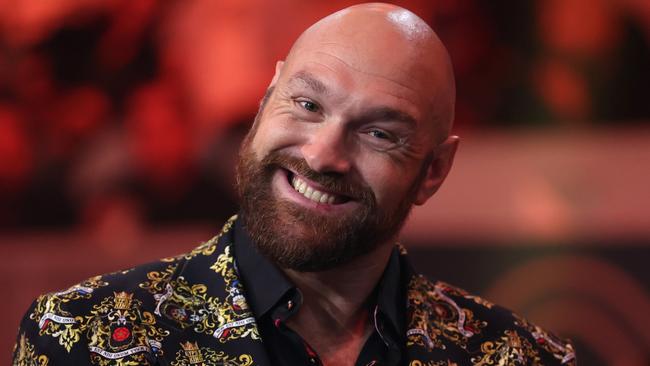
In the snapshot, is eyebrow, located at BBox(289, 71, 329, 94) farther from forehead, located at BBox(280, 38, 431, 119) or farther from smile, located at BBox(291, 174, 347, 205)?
smile, located at BBox(291, 174, 347, 205)

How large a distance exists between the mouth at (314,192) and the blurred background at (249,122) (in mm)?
2881

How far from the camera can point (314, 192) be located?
2262 millimetres

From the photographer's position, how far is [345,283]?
2.41 m

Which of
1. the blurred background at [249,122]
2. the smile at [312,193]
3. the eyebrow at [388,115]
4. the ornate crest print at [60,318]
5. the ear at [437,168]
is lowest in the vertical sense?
the blurred background at [249,122]

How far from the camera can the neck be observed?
2.36 metres

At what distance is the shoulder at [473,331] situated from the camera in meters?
2.47

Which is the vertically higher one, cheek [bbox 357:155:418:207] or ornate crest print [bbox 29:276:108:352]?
cheek [bbox 357:155:418:207]

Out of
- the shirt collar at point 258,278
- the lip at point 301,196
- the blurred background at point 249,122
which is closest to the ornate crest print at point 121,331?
the shirt collar at point 258,278

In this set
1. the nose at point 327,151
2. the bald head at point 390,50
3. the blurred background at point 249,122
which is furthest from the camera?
the blurred background at point 249,122

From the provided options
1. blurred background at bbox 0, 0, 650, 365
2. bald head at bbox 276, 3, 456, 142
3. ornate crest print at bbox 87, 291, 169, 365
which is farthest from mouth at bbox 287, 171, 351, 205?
blurred background at bbox 0, 0, 650, 365

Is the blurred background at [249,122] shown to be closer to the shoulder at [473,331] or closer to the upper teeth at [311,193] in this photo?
the shoulder at [473,331]

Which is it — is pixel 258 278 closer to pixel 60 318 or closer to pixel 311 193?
pixel 311 193

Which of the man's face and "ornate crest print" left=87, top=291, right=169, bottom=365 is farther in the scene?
the man's face

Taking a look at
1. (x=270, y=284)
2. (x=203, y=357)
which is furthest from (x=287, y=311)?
(x=203, y=357)
